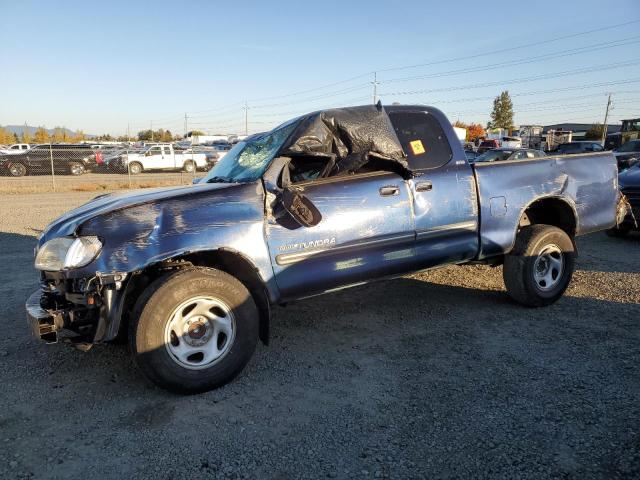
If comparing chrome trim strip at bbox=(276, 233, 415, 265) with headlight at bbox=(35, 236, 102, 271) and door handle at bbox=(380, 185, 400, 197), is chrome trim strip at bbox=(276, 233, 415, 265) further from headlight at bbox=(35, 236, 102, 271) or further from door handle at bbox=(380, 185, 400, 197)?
headlight at bbox=(35, 236, 102, 271)

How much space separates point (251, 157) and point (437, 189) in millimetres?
→ 1669

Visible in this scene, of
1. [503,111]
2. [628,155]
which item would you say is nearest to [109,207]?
[628,155]

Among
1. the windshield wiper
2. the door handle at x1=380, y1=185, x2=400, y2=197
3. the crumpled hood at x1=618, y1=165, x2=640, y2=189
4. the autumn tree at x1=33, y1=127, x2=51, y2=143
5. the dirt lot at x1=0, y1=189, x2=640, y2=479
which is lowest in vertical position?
the dirt lot at x1=0, y1=189, x2=640, y2=479

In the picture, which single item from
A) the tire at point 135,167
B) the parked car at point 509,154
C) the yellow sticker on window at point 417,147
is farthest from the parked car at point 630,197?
the tire at point 135,167

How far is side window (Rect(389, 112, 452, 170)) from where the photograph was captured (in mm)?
4426

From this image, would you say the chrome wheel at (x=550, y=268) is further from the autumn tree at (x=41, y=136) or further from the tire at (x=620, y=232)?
the autumn tree at (x=41, y=136)

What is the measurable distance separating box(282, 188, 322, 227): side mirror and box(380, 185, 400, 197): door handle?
0.68 meters

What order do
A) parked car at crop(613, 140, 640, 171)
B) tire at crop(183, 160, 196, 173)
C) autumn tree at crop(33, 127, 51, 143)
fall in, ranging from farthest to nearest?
autumn tree at crop(33, 127, 51, 143), tire at crop(183, 160, 196, 173), parked car at crop(613, 140, 640, 171)

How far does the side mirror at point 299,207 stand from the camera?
142 inches

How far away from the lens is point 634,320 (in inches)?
185

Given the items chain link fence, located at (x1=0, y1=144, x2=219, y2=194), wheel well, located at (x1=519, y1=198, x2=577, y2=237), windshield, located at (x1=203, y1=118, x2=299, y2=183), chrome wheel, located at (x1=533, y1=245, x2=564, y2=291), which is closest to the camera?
windshield, located at (x1=203, y1=118, x2=299, y2=183)

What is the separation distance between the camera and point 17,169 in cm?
2520

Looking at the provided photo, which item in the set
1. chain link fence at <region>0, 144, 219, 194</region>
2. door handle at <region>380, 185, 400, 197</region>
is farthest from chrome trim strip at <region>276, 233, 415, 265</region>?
chain link fence at <region>0, 144, 219, 194</region>

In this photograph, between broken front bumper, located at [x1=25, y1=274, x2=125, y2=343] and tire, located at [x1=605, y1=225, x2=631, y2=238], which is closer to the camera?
broken front bumper, located at [x1=25, y1=274, x2=125, y2=343]
